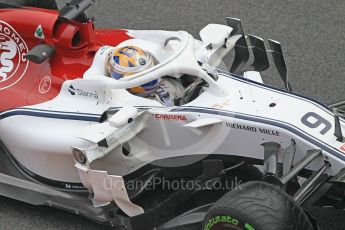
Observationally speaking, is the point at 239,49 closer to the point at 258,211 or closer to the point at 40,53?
the point at 40,53

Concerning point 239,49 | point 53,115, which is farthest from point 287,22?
point 53,115

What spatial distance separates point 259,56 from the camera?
4012 millimetres

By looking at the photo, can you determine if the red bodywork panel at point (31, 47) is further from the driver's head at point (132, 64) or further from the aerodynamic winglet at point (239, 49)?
the aerodynamic winglet at point (239, 49)

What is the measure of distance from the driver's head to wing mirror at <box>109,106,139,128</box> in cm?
22

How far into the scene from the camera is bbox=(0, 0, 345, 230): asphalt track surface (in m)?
5.20

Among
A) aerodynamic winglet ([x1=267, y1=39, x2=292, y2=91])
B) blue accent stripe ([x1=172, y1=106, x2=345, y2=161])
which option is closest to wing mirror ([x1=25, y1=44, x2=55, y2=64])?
blue accent stripe ([x1=172, y1=106, x2=345, y2=161])

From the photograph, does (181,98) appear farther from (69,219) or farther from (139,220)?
(69,219)

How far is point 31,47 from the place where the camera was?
13.4 feet

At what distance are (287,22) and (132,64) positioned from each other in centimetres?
256

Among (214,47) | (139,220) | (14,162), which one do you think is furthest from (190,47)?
(14,162)

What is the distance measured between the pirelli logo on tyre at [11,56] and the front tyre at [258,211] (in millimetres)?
1609

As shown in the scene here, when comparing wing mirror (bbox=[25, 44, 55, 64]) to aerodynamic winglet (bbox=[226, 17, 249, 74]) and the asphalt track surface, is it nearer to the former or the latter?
aerodynamic winglet (bbox=[226, 17, 249, 74])

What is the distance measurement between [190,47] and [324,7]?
8.88ft

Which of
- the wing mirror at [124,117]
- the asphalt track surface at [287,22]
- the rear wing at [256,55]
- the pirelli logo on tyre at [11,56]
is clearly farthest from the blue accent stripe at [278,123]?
the asphalt track surface at [287,22]
